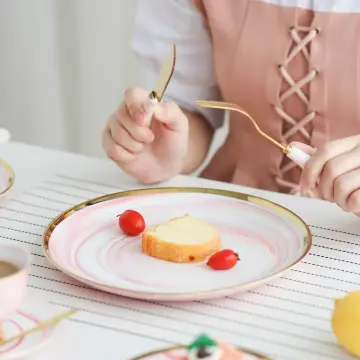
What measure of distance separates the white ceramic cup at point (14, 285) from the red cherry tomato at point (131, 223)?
0.21 metres

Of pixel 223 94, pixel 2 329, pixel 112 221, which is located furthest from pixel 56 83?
pixel 2 329

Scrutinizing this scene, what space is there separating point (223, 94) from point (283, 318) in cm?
53

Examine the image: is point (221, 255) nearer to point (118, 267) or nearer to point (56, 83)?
point (118, 267)

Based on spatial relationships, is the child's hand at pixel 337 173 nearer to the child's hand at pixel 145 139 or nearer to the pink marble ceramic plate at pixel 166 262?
the pink marble ceramic plate at pixel 166 262

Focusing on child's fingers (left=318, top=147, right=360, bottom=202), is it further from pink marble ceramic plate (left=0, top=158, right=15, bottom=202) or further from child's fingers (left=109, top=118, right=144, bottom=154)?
pink marble ceramic plate (left=0, top=158, right=15, bottom=202)

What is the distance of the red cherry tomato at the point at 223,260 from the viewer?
75 cm

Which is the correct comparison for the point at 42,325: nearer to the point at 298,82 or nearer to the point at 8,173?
the point at 8,173

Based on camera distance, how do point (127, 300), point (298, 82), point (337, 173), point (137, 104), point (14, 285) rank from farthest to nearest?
1. point (298, 82)
2. point (137, 104)
3. point (337, 173)
4. point (127, 300)
5. point (14, 285)

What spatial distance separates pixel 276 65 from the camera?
3.48ft

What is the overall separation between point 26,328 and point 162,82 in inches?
12.0

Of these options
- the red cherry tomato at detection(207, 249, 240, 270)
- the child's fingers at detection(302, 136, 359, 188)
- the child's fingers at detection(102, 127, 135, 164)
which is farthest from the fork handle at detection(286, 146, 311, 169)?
the child's fingers at detection(102, 127, 135, 164)

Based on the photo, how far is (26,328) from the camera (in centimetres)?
64

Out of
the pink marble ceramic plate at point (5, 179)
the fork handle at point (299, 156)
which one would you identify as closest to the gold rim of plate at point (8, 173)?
the pink marble ceramic plate at point (5, 179)

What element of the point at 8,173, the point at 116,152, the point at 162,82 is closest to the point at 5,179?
the point at 8,173
